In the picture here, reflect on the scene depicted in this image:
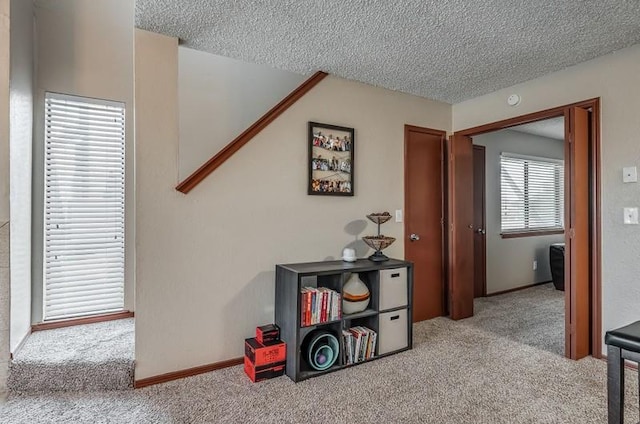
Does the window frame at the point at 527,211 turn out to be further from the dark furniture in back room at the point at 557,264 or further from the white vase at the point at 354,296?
the white vase at the point at 354,296

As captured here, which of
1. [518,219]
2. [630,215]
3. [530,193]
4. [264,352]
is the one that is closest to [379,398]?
[264,352]

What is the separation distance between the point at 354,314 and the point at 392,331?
39 centimetres

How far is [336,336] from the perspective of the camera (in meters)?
2.60

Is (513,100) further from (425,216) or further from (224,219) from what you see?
(224,219)

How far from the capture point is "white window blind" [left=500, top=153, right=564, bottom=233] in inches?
195

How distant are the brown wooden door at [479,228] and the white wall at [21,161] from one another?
4.58 m

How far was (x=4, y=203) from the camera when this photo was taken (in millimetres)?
2199

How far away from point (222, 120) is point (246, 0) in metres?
1.34

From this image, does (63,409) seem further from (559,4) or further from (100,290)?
(559,4)

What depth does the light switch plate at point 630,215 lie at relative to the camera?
8.23 feet

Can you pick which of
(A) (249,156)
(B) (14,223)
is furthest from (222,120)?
(B) (14,223)

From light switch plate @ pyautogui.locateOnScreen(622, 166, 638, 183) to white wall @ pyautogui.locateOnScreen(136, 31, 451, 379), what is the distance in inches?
73.2

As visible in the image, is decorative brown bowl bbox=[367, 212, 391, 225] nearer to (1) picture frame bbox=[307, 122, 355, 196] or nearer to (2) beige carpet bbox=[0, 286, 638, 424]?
(1) picture frame bbox=[307, 122, 355, 196]

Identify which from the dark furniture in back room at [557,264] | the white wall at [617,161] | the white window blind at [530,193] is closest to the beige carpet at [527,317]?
the dark furniture in back room at [557,264]
